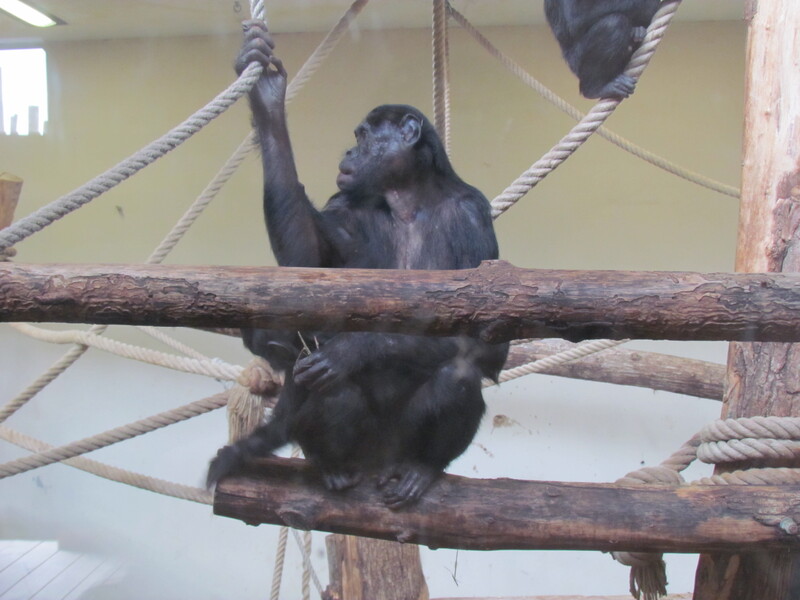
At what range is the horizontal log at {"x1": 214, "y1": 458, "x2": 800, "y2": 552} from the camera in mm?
1787

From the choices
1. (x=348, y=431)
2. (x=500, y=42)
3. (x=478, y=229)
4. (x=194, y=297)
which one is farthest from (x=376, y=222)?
(x=500, y=42)

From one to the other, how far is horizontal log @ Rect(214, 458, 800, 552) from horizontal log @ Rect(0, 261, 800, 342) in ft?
2.09

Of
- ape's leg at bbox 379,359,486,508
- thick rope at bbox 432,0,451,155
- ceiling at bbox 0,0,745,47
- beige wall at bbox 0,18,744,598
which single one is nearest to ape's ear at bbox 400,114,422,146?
thick rope at bbox 432,0,451,155

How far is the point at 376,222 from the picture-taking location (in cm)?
239

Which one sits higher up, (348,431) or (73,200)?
(73,200)

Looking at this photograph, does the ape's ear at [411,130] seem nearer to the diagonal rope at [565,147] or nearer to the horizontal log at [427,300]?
the diagonal rope at [565,147]

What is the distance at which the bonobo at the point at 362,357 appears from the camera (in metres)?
1.95

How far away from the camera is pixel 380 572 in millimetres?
3148

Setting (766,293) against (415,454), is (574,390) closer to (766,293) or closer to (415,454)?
(415,454)

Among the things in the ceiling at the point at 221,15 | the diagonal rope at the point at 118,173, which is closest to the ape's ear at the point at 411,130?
the diagonal rope at the point at 118,173

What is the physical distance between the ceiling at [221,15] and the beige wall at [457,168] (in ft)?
0.26

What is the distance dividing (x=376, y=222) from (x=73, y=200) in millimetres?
1039

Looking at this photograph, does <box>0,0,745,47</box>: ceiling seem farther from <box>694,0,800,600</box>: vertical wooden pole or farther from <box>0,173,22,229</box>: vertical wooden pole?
<box>694,0,800,600</box>: vertical wooden pole

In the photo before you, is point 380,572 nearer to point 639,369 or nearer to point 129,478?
point 129,478
